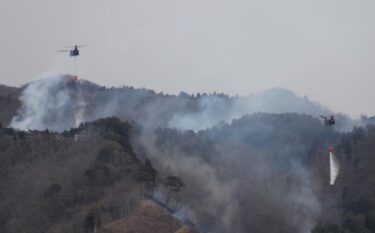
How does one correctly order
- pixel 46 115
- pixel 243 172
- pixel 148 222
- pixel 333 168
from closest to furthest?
pixel 148 222 → pixel 243 172 → pixel 333 168 → pixel 46 115

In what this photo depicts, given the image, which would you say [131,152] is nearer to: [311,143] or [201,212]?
[201,212]

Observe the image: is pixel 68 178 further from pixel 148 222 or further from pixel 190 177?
pixel 190 177

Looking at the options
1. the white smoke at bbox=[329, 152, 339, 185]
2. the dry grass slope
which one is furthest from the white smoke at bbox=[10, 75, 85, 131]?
the dry grass slope

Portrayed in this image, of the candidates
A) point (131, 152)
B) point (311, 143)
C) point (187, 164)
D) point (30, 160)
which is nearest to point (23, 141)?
point (30, 160)

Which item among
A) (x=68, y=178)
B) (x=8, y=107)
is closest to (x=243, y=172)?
(x=68, y=178)

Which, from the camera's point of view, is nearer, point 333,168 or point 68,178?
point 68,178

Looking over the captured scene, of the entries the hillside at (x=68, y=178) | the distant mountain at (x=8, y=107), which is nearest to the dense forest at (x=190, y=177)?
the hillside at (x=68, y=178)

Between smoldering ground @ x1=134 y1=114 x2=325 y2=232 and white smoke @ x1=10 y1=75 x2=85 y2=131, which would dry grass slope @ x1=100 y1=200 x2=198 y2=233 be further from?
white smoke @ x1=10 y1=75 x2=85 y2=131
